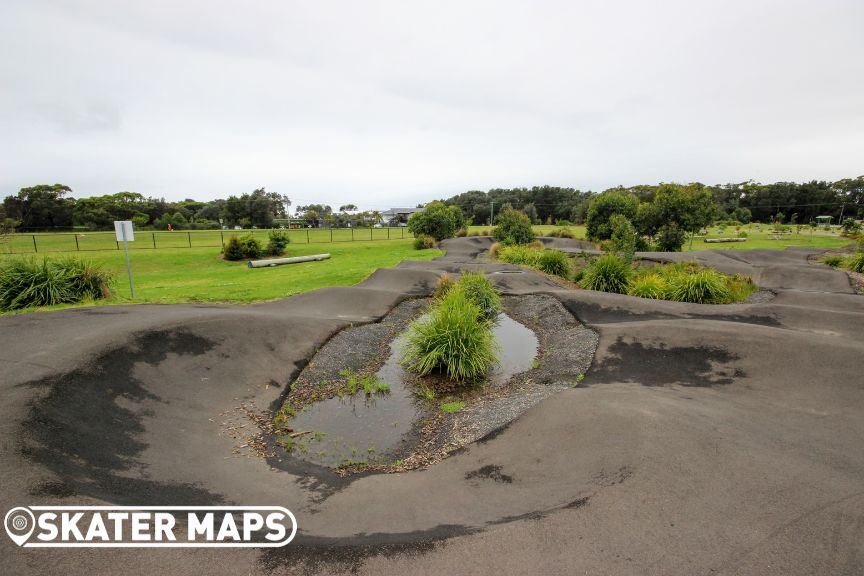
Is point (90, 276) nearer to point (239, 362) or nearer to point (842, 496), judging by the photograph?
point (239, 362)

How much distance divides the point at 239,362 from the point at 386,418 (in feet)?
11.8

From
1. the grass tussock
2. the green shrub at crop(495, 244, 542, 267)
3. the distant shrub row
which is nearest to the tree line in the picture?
the green shrub at crop(495, 244, 542, 267)

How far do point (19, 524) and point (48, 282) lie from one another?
35.8 ft

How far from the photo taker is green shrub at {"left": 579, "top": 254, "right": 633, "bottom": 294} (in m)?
16.0

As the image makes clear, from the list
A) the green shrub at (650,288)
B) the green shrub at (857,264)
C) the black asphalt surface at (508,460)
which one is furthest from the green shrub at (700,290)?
the green shrub at (857,264)

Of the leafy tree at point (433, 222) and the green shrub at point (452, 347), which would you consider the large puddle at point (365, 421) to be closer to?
the green shrub at point (452, 347)

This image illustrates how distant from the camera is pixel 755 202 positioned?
7025 centimetres

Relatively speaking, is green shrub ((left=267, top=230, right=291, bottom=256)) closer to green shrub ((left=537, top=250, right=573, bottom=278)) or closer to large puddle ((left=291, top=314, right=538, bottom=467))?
green shrub ((left=537, top=250, right=573, bottom=278))

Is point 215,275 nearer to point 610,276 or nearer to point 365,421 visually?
point 365,421

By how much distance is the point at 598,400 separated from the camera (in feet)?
20.6

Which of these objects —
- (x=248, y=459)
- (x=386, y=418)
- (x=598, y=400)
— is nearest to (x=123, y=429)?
(x=248, y=459)

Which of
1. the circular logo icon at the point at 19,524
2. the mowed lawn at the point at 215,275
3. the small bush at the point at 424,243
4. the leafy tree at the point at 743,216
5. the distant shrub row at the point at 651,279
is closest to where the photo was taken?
the circular logo icon at the point at 19,524

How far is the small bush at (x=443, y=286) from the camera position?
A: 15.0 metres

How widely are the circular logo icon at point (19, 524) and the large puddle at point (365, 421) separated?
3.15m
